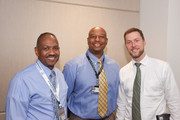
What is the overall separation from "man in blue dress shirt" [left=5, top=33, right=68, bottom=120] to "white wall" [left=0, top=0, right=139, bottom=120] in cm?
100

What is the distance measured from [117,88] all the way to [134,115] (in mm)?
499

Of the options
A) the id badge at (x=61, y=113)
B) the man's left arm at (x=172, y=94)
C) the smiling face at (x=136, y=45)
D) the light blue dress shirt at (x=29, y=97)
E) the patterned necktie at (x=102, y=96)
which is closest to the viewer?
the light blue dress shirt at (x=29, y=97)

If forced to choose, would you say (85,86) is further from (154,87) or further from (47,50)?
(154,87)

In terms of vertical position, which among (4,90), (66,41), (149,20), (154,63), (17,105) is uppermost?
(149,20)

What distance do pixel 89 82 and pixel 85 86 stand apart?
0.08 meters

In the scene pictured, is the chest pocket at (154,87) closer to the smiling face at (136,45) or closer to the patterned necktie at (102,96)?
the smiling face at (136,45)

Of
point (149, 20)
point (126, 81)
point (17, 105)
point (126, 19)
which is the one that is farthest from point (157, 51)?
point (17, 105)

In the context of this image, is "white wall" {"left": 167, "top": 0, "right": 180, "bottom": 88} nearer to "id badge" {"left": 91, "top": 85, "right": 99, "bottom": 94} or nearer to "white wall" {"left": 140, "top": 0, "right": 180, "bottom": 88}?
"white wall" {"left": 140, "top": 0, "right": 180, "bottom": 88}

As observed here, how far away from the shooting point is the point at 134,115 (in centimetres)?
196

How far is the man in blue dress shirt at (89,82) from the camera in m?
2.16

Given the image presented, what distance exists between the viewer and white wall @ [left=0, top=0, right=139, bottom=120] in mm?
2492

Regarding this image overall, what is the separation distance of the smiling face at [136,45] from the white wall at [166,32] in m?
1.04

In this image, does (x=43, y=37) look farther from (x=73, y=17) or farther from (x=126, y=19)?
(x=126, y=19)

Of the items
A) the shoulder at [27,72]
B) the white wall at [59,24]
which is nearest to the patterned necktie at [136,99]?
the shoulder at [27,72]
